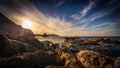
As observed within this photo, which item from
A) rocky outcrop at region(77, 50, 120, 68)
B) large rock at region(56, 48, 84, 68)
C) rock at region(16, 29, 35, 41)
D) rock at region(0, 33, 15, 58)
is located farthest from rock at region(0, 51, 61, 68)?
rock at region(16, 29, 35, 41)

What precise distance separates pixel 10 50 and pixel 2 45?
A: 73 cm

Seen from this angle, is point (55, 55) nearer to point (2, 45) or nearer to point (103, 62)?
point (103, 62)

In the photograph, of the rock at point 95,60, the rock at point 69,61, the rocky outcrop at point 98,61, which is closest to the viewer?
the rocky outcrop at point 98,61

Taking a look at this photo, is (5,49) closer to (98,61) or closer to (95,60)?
(95,60)

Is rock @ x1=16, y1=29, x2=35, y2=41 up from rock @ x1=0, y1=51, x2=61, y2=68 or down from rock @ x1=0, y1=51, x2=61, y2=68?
up

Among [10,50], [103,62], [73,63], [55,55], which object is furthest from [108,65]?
[10,50]

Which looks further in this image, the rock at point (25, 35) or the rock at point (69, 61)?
the rock at point (25, 35)

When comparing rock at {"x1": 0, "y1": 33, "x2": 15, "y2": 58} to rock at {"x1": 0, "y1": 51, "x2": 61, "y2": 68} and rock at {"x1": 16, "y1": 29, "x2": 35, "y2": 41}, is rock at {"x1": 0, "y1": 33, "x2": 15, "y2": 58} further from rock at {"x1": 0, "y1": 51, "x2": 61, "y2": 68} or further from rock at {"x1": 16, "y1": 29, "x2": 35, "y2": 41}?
rock at {"x1": 16, "y1": 29, "x2": 35, "y2": 41}

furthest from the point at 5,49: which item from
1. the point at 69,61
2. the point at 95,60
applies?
the point at 95,60

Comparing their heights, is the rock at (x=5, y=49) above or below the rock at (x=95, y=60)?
above

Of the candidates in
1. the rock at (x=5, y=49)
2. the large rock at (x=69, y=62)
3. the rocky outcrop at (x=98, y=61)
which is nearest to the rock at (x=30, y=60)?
the large rock at (x=69, y=62)

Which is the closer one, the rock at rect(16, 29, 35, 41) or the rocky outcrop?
the rocky outcrop

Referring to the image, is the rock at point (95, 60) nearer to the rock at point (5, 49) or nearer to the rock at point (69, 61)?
the rock at point (69, 61)

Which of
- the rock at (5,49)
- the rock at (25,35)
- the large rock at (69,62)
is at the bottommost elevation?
the large rock at (69,62)
